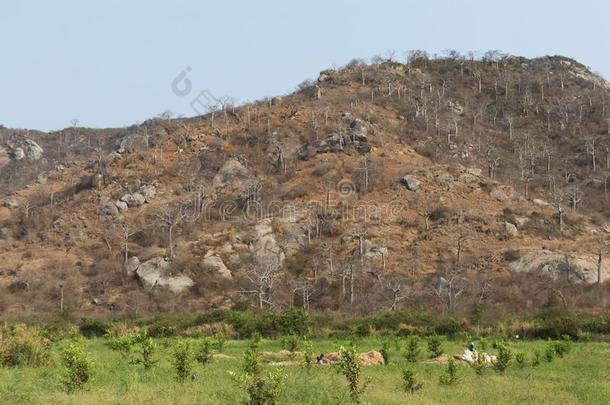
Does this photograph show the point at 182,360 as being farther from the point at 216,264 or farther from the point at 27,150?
the point at 27,150

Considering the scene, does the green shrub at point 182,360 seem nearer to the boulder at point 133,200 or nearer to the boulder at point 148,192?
the boulder at point 133,200

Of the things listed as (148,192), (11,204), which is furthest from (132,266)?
(11,204)

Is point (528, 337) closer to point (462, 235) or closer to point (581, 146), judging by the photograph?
point (462, 235)

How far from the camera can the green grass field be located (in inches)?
526

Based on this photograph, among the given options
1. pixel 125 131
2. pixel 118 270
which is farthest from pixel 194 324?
pixel 125 131

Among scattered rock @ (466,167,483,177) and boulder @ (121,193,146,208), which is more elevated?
scattered rock @ (466,167,483,177)

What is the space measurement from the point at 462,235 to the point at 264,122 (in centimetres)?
3682

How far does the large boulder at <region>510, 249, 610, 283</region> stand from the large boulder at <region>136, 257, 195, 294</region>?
29.2 metres

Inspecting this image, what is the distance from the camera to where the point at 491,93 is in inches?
4368

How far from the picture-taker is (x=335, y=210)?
68000 millimetres

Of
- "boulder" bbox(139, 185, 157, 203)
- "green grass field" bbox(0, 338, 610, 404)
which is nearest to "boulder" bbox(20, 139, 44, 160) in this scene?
"boulder" bbox(139, 185, 157, 203)

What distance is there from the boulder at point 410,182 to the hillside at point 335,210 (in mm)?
212

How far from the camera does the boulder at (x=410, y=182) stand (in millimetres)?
69500

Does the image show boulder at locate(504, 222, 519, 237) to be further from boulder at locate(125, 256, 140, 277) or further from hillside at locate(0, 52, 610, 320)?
boulder at locate(125, 256, 140, 277)
